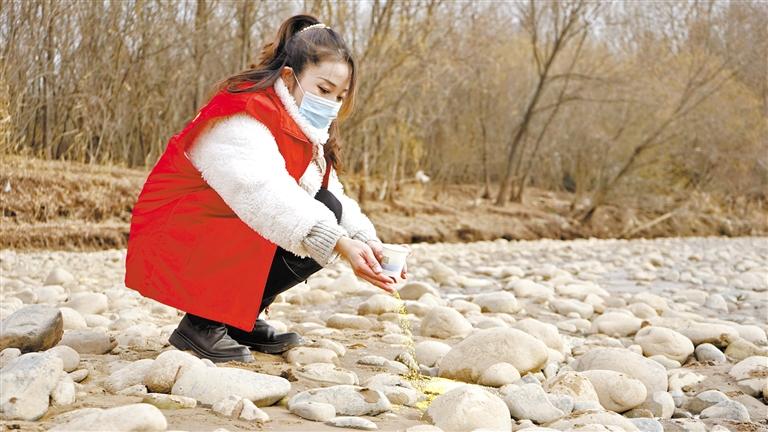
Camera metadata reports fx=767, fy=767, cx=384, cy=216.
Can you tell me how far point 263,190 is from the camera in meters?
2.14

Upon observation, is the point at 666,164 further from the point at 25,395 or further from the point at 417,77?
the point at 25,395

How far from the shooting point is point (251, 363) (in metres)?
2.48

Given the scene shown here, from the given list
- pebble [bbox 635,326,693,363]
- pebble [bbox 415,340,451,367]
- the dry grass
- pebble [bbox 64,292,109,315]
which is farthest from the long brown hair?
the dry grass

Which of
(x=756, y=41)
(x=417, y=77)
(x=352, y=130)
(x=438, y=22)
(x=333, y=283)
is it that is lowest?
(x=333, y=283)

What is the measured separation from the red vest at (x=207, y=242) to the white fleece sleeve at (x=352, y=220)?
28 centimetres

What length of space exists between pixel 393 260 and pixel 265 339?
0.75m

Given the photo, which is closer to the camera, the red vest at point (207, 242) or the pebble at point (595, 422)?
the pebble at point (595, 422)

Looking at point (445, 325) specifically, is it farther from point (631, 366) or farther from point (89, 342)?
point (89, 342)

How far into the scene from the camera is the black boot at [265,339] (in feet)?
8.76

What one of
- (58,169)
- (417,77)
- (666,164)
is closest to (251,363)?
(58,169)

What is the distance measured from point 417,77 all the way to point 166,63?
3.29m

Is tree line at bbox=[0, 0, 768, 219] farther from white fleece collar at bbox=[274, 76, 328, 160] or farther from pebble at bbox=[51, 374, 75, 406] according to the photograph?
pebble at bbox=[51, 374, 75, 406]

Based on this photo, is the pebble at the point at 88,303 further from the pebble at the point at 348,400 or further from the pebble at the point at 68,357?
the pebble at the point at 348,400

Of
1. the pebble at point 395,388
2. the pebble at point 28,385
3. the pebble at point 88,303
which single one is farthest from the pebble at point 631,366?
the pebble at point 88,303
